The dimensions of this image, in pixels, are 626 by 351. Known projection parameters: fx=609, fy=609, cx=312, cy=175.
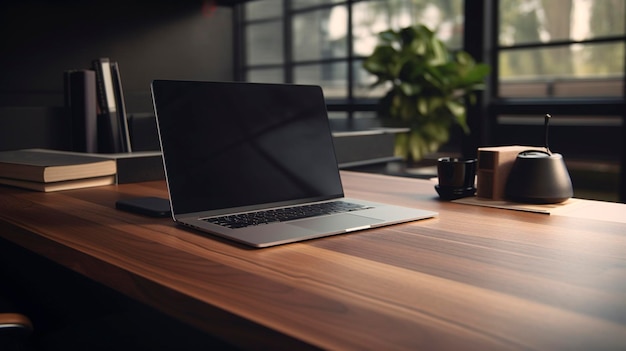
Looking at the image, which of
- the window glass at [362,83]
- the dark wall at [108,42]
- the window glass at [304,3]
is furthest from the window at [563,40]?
the dark wall at [108,42]

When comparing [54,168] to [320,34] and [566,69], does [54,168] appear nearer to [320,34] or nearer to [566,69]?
[566,69]

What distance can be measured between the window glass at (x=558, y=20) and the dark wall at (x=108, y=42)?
94.5 inches

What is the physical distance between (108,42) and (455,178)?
441 centimetres

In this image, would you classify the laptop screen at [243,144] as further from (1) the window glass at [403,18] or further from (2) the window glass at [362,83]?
(2) the window glass at [362,83]

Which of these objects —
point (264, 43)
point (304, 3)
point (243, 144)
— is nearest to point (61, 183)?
point (243, 144)

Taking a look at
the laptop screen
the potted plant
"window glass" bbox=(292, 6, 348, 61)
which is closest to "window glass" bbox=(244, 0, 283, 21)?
"window glass" bbox=(292, 6, 348, 61)

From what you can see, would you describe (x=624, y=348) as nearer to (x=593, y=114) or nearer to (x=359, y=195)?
(x=359, y=195)

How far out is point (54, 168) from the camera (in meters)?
1.15

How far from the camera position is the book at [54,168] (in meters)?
1.15

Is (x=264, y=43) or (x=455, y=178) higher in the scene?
(x=264, y=43)

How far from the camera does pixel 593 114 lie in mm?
3121

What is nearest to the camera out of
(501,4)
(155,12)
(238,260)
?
(238,260)

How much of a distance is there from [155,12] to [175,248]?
16.3 feet

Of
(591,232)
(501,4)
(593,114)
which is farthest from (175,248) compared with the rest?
(501,4)
